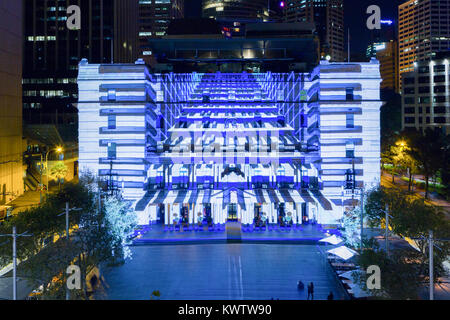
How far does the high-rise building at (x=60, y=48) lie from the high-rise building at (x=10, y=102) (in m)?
65.2

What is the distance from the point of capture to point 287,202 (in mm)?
44844

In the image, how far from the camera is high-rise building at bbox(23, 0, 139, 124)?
13338 centimetres

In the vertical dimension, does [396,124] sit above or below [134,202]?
above

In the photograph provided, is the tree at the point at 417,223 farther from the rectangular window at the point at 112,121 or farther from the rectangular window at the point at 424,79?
the rectangular window at the point at 424,79

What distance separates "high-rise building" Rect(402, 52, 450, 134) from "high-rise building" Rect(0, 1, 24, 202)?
96255 millimetres

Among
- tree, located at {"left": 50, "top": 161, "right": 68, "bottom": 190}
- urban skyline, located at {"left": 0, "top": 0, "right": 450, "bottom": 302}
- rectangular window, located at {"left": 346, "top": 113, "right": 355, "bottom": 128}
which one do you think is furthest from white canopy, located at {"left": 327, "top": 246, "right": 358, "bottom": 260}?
tree, located at {"left": 50, "top": 161, "right": 68, "bottom": 190}

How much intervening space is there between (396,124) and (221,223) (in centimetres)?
9907

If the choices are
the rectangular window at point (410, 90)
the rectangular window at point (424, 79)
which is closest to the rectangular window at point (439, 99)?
the rectangular window at point (424, 79)

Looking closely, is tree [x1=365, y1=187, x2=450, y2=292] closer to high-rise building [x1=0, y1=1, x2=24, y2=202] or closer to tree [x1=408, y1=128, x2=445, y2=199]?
tree [x1=408, y1=128, x2=445, y2=199]

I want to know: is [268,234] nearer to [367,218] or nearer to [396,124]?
[367,218]

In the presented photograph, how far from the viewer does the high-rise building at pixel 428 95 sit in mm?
110000

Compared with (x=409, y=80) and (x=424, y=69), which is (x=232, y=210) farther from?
(x=424, y=69)

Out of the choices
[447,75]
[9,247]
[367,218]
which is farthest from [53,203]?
[447,75]

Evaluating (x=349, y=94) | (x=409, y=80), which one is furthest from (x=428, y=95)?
(x=349, y=94)
